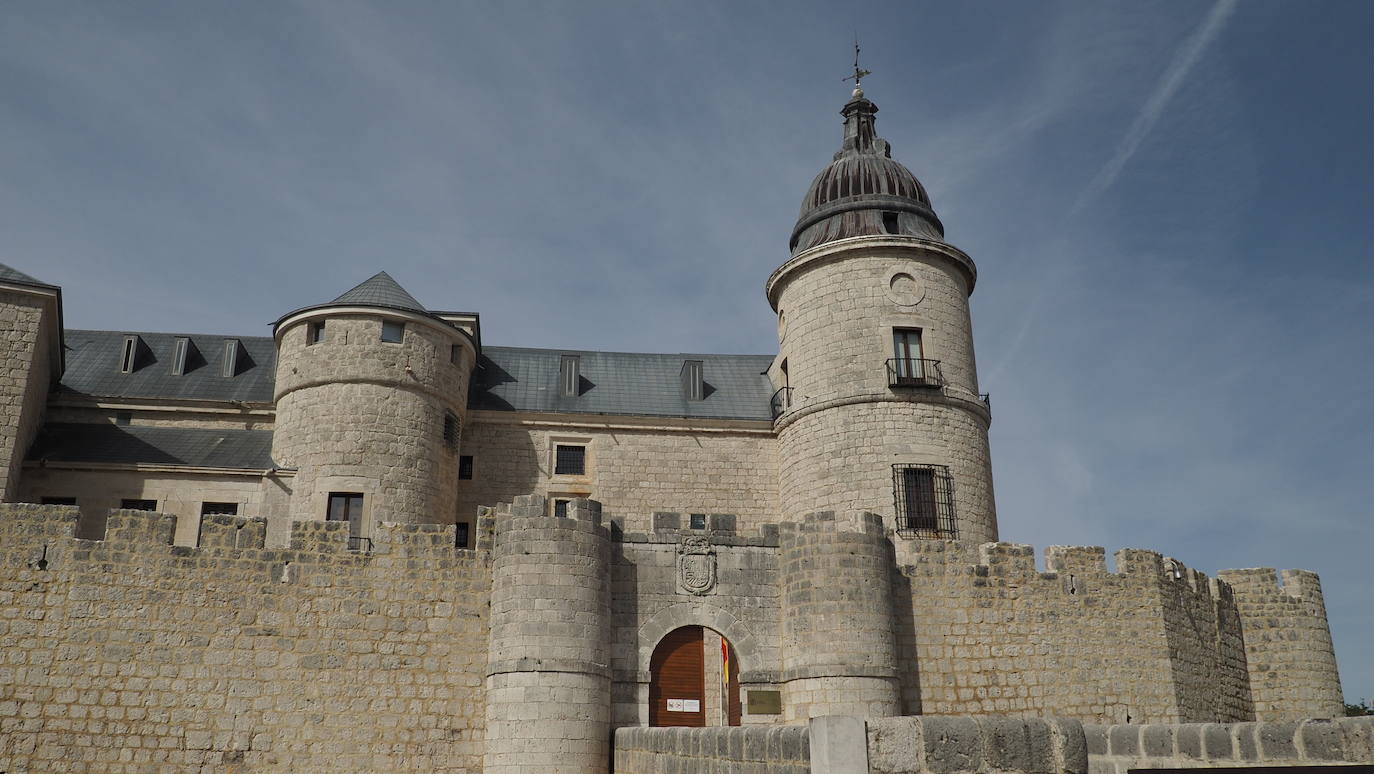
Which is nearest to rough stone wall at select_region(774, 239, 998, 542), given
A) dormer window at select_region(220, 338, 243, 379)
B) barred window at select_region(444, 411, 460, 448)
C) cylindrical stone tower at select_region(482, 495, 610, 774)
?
barred window at select_region(444, 411, 460, 448)

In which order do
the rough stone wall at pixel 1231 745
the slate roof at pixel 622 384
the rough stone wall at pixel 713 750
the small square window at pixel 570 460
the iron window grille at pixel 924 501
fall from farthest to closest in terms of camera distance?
the slate roof at pixel 622 384, the small square window at pixel 570 460, the iron window grille at pixel 924 501, the rough stone wall at pixel 713 750, the rough stone wall at pixel 1231 745

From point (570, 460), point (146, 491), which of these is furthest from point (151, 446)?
point (570, 460)

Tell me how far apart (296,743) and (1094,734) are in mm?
11656

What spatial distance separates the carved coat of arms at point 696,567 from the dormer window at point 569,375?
10220 millimetres

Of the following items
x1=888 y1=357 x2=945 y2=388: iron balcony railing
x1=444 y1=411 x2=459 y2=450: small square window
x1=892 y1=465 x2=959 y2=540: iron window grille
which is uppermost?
x1=888 y1=357 x2=945 y2=388: iron balcony railing

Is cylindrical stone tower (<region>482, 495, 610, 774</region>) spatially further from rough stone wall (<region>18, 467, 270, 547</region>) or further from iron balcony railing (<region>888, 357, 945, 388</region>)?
iron balcony railing (<region>888, 357, 945, 388</region>)

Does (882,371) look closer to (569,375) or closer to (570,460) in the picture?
(570,460)

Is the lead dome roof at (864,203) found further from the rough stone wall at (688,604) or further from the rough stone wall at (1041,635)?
the rough stone wall at (688,604)

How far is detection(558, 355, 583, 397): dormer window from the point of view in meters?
27.0

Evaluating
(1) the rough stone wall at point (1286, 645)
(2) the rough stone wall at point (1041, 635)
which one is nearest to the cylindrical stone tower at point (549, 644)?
(2) the rough stone wall at point (1041, 635)

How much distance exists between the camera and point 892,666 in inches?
668

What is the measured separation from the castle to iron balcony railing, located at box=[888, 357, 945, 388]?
90 mm

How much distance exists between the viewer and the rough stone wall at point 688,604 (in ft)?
55.2

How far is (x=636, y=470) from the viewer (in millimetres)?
25984
